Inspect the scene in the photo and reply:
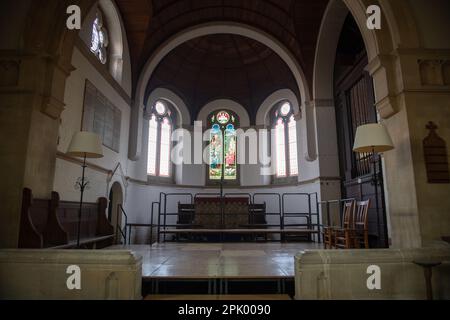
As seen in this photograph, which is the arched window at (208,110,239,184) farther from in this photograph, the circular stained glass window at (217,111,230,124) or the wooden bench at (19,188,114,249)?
the wooden bench at (19,188,114,249)

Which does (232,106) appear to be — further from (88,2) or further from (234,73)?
(88,2)

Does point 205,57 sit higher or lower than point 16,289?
higher

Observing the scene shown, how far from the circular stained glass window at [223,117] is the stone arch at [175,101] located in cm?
124

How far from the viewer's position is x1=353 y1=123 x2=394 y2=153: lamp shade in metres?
3.42

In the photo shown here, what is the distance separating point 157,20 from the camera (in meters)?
8.41

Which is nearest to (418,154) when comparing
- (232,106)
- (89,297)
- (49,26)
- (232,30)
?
(89,297)

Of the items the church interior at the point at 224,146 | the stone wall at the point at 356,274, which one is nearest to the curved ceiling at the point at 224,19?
the church interior at the point at 224,146

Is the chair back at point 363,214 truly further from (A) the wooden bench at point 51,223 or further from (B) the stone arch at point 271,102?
(B) the stone arch at point 271,102

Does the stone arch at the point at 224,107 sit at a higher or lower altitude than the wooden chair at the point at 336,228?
higher

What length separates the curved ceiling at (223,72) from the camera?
10.6 metres

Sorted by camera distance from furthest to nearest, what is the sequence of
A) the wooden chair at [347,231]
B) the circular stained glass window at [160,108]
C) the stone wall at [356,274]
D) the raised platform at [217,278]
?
1. the circular stained glass window at [160,108]
2. the wooden chair at [347,231]
3. the raised platform at [217,278]
4. the stone wall at [356,274]

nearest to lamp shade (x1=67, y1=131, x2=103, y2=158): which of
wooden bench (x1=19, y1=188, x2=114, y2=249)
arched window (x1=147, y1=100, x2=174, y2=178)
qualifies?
wooden bench (x1=19, y1=188, x2=114, y2=249)

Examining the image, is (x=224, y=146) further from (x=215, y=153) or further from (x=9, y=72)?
(x=9, y=72)
